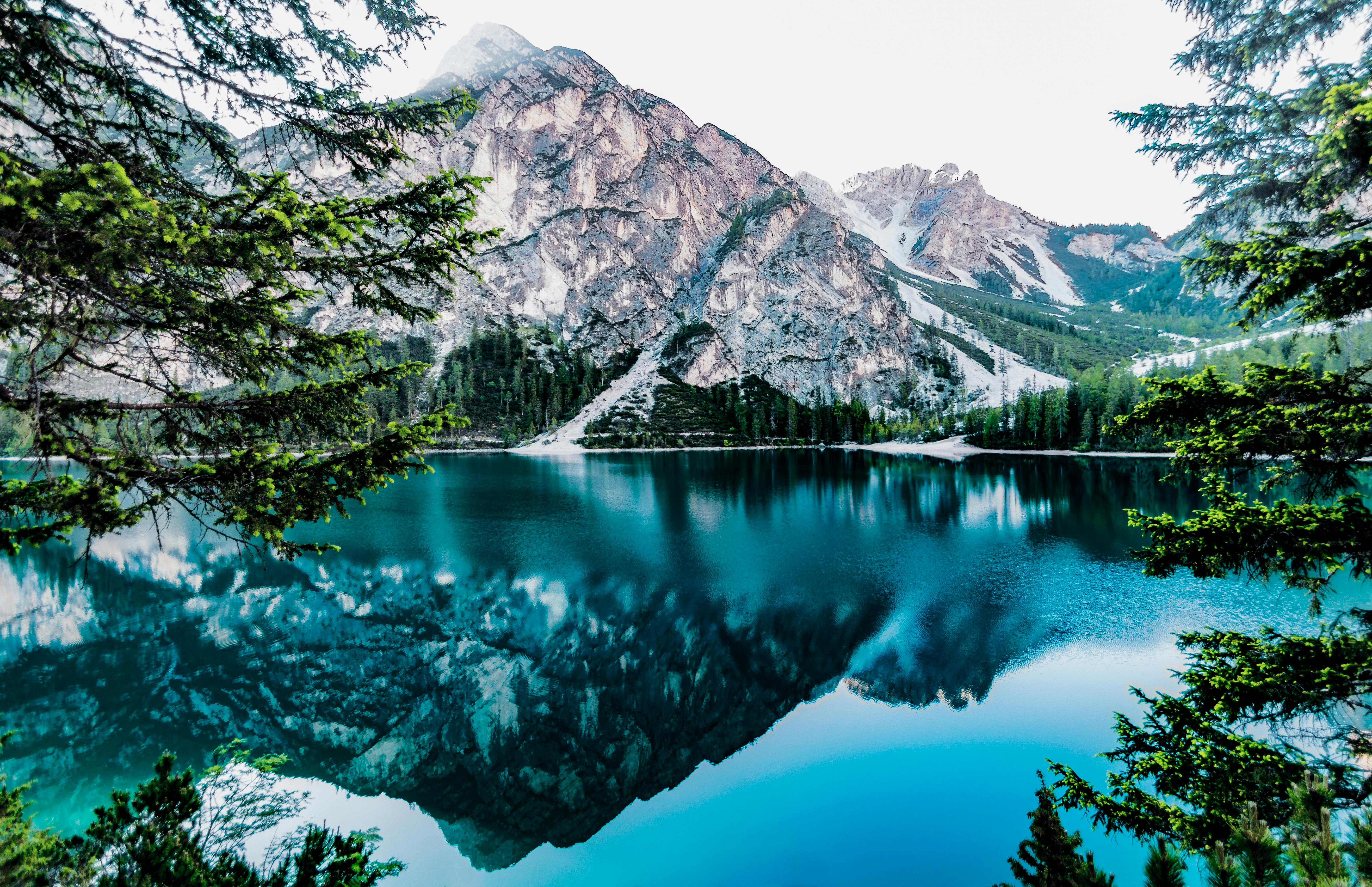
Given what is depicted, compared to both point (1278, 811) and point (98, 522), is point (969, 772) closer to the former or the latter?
Answer: point (1278, 811)

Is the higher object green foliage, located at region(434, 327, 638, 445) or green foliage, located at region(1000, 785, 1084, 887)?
green foliage, located at region(434, 327, 638, 445)

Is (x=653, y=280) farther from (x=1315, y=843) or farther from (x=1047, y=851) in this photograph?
(x=1315, y=843)

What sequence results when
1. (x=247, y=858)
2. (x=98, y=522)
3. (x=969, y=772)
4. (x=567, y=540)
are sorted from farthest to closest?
(x=567, y=540) → (x=969, y=772) → (x=247, y=858) → (x=98, y=522)

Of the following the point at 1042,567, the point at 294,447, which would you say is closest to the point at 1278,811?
the point at 294,447

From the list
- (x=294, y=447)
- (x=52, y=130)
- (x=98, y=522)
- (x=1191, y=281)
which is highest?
(x=52, y=130)

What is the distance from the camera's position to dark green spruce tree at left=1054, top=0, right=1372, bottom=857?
18.0ft

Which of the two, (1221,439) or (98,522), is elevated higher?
(1221,439)

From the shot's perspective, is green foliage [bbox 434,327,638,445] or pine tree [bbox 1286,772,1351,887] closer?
pine tree [bbox 1286,772,1351,887]

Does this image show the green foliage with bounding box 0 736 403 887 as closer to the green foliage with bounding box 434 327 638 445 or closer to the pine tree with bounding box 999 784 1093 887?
the pine tree with bounding box 999 784 1093 887

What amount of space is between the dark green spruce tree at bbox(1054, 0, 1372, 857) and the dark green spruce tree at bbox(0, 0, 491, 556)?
333 inches

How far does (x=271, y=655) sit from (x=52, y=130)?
62.1 ft

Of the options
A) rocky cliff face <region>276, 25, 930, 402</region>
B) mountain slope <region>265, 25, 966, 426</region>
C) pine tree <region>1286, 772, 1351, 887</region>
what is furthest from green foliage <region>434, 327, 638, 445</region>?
pine tree <region>1286, 772, 1351, 887</region>

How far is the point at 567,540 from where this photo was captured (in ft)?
116

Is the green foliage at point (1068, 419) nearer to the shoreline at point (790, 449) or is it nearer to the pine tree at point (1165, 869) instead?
the shoreline at point (790, 449)
